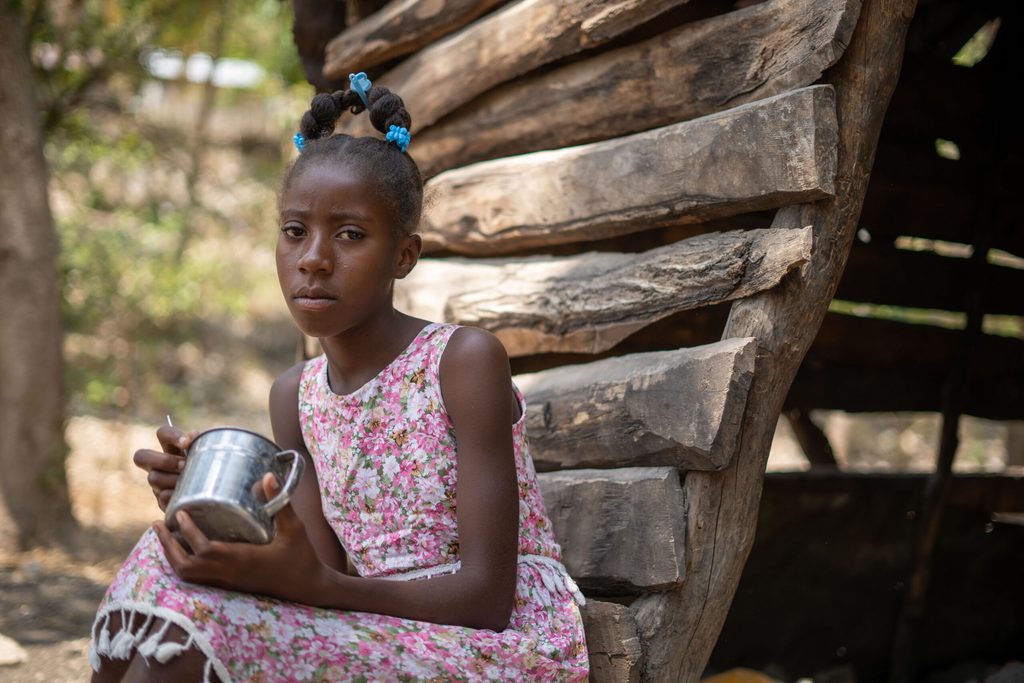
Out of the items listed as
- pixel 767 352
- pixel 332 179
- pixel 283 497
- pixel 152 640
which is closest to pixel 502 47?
pixel 332 179

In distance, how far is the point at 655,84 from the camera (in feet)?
8.96

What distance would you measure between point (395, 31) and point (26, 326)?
2.88 metres

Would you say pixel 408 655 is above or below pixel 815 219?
below

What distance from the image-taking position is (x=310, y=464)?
2590 millimetres

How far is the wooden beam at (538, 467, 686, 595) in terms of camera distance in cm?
237

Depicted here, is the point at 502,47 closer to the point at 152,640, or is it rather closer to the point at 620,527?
the point at 620,527

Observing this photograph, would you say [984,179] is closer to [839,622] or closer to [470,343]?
[839,622]

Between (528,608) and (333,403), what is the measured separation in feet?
2.20

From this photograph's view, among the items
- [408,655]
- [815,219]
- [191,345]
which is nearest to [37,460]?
[408,655]

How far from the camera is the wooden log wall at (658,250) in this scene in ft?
7.54

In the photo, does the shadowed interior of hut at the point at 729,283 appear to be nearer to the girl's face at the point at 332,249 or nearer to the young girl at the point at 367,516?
the young girl at the point at 367,516

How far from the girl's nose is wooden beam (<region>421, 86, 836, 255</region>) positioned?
35.5 inches

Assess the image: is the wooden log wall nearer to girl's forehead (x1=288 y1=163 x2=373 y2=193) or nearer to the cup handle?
girl's forehead (x1=288 y1=163 x2=373 y2=193)

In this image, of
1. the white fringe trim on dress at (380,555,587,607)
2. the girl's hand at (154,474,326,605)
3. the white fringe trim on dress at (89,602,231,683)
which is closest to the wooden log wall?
the white fringe trim on dress at (380,555,587,607)
